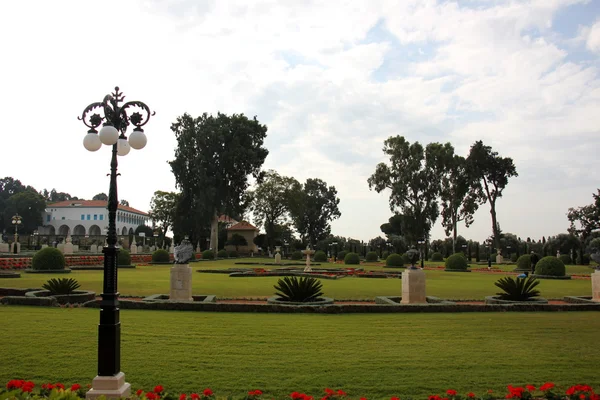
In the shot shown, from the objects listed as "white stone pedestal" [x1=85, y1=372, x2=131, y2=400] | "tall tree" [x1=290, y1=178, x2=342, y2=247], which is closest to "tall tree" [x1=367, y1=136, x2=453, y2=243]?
"tall tree" [x1=290, y1=178, x2=342, y2=247]

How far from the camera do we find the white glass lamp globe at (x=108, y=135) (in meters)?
5.66

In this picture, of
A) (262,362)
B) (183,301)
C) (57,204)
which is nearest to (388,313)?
(183,301)

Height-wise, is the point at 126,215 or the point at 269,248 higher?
the point at 126,215

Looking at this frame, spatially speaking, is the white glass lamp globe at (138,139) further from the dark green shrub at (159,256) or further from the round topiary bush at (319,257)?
the round topiary bush at (319,257)

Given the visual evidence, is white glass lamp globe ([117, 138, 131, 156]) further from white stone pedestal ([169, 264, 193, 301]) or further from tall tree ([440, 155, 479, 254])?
tall tree ([440, 155, 479, 254])

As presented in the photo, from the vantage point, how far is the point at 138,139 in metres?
5.91

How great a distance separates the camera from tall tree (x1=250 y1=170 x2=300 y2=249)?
66.0 m

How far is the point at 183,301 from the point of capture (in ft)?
41.2

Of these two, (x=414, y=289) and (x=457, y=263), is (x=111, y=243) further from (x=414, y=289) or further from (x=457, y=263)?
(x=457, y=263)

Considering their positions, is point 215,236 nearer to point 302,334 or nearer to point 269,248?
point 269,248

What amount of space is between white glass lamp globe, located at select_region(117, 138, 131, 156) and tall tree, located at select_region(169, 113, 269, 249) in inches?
1587

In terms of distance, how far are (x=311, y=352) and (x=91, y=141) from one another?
4317mm

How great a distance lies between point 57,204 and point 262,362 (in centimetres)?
10002

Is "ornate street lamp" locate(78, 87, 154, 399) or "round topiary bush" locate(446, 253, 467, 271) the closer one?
"ornate street lamp" locate(78, 87, 154, 399)
